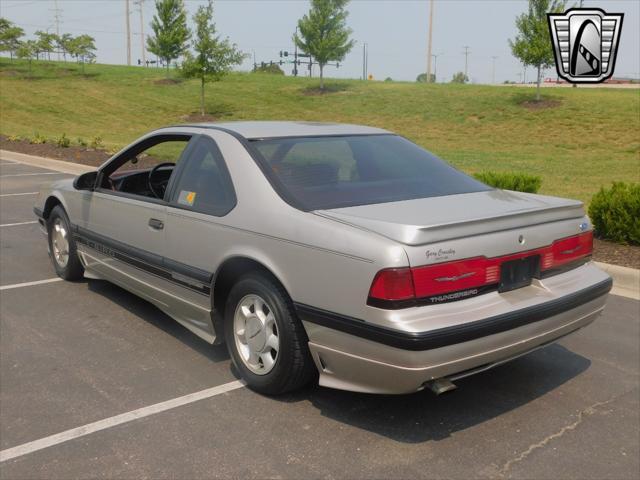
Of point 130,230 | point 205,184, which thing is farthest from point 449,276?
point 130,230

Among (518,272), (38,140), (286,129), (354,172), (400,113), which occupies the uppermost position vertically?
(400,113)

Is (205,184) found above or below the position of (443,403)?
above

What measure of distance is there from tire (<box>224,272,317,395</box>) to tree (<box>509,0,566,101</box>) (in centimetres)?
3151

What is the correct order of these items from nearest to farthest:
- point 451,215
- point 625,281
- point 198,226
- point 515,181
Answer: point 451,215
point 198,226
point 625,281
point 515,181

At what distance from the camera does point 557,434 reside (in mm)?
3496

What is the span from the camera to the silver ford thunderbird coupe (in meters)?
3.12

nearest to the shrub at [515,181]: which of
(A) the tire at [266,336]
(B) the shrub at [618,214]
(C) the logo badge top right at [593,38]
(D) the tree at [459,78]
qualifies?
(B) the shrub at [618,214]

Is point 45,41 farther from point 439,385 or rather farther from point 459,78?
point 459,78

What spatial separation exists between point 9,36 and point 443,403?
5272cm

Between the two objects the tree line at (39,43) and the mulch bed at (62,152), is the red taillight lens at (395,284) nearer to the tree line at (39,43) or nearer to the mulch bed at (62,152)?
the mulch bed at (62,152)

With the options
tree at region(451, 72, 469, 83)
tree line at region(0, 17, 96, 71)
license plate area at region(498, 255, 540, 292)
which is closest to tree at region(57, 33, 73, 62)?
tree line at region(0, 17, 96, 71)

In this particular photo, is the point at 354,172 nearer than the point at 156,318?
Yes

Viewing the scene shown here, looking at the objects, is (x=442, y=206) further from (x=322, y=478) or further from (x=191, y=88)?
(x=191, y=88)

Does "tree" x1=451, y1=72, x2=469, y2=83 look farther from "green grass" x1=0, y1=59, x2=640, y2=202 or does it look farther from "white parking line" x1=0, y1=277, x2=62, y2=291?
"white parking line" x1=0, y1=277, x2=62, y2=291
